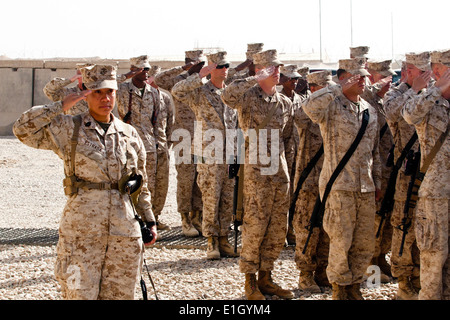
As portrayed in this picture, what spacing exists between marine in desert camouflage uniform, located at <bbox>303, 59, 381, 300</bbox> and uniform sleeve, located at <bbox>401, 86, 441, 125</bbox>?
23.2 inches

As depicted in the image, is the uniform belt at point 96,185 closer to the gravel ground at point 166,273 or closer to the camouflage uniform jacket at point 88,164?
the camouflage uniform jacket at point 88,164

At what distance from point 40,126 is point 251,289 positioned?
2.84 metres

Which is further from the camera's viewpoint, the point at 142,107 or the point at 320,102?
the point at 142,107

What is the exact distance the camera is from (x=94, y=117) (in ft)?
15.5

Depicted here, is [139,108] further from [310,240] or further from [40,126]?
[40,126]

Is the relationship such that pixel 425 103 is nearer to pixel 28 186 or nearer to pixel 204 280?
pixel 204 280

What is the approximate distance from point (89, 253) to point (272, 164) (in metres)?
2.37

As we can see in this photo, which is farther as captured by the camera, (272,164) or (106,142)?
(272,164)

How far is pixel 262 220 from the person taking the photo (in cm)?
629

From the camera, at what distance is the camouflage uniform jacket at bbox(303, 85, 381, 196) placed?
5.74 meters

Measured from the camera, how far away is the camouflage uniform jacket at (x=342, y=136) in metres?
5.74

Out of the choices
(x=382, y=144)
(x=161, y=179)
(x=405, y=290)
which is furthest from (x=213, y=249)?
(x=405, y=290)
